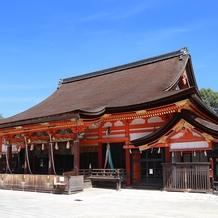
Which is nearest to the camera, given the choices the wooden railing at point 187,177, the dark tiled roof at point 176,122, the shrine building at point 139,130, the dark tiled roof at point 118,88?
the wooden railing at point 187,177

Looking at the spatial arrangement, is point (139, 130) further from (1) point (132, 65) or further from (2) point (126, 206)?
(1) point (132, 65)

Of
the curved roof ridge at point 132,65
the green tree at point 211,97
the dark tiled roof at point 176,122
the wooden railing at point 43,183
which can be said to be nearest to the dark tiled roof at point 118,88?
the curved roof ridge at point 132,65

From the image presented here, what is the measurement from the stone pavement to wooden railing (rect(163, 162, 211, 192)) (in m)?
0.51

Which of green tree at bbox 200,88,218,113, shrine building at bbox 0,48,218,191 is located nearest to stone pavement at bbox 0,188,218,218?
shrine building at bbox 0,48,218,191

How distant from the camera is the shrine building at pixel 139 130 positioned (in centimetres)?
1461

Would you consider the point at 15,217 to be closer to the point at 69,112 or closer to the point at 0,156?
the point at 69,112

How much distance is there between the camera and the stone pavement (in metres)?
9.37

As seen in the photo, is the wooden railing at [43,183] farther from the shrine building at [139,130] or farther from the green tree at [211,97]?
the green tree at [211,97]

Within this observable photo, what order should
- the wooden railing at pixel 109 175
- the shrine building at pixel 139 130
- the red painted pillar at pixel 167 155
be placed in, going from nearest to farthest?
the shrine building at pixel 139 130
the red painted pillar at pixel 167 155
the wooden railing at pixel 109 175

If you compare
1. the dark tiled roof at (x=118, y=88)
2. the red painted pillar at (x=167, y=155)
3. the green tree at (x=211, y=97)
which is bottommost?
the red painted pillar at (x=167, y=155)

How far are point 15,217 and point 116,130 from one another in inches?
390

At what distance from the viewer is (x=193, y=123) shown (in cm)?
1435

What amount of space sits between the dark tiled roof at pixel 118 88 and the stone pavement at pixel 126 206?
4686 mm

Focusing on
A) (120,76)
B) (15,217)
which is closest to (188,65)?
(120,76)
